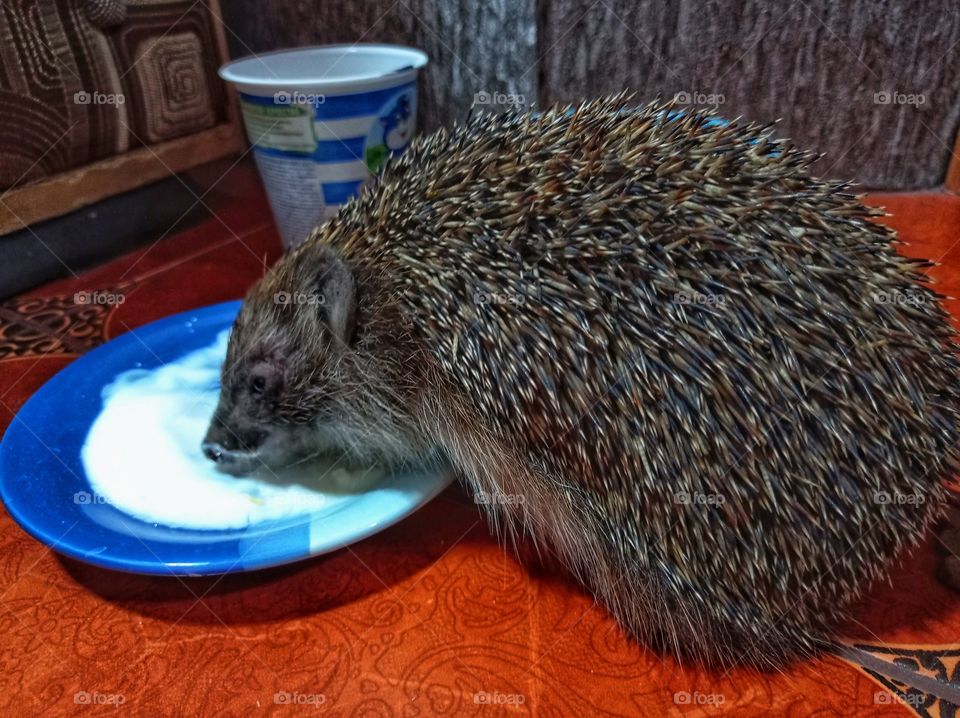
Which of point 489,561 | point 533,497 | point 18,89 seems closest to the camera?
point 533,497

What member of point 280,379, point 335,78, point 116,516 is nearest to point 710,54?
point 335,78

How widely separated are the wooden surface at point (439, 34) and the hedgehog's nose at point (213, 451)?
1.40 metres

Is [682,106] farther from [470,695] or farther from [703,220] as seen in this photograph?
[470,695]

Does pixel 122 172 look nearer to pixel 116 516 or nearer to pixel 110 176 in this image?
pixel 110 176

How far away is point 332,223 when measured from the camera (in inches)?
62.2

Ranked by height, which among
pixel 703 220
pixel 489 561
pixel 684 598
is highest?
pixel 703 220

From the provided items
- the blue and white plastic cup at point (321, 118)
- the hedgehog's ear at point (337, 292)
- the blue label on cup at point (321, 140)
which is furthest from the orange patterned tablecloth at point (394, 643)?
the blue label on cup at point (321, 140)

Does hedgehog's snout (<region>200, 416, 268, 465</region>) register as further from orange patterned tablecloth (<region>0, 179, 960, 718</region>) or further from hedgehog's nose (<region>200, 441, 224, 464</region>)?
orange patterned tablecloth (<region>0, 179, 960, 718</region>)

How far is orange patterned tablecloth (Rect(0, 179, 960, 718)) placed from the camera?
48.1 inches

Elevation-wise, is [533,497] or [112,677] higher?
[533,497]

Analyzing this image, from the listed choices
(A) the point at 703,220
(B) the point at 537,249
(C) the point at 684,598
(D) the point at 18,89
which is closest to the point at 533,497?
(C) the point at 684,598

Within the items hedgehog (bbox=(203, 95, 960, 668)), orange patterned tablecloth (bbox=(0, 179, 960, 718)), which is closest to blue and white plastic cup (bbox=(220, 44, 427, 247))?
hedgehog (bbox=(203, 95, 960, 668))

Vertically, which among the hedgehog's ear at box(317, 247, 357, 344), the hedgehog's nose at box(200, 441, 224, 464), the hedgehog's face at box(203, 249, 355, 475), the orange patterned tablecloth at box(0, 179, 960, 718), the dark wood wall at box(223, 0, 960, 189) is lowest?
the orange patterned tablecloth at box(0, 179, 960, 718)

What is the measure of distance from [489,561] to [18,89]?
2.05 meters
